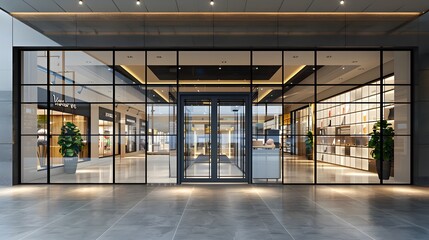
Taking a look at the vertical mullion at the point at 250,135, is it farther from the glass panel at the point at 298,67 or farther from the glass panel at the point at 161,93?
the glass panel at the point at 161,93

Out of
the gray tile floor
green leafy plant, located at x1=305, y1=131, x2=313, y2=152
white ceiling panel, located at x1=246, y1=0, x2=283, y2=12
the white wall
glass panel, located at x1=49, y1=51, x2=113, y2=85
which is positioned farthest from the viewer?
green leafy plant, located at x1=305, y1=131, x2=313, y2=152

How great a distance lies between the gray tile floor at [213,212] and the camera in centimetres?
600

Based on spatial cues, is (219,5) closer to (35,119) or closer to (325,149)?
(325,149)

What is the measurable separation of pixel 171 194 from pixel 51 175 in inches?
195

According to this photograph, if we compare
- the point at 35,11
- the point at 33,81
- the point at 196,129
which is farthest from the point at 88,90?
the point at 196,129

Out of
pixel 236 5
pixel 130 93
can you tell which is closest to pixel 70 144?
pixel 130 93

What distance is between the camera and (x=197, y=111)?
39.7 feet

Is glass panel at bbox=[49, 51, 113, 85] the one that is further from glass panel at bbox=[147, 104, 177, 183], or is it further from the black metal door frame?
the black metal door frame

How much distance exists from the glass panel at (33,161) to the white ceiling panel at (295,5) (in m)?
9.36

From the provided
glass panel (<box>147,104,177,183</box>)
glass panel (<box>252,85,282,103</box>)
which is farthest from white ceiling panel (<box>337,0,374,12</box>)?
glass panel (<box>147,104,177,183</box>)

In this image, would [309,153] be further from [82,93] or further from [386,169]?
[82,93]

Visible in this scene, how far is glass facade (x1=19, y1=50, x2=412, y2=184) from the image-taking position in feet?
39.1

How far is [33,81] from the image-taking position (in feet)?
39.2

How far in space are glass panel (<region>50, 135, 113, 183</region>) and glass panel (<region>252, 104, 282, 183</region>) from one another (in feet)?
16.9
